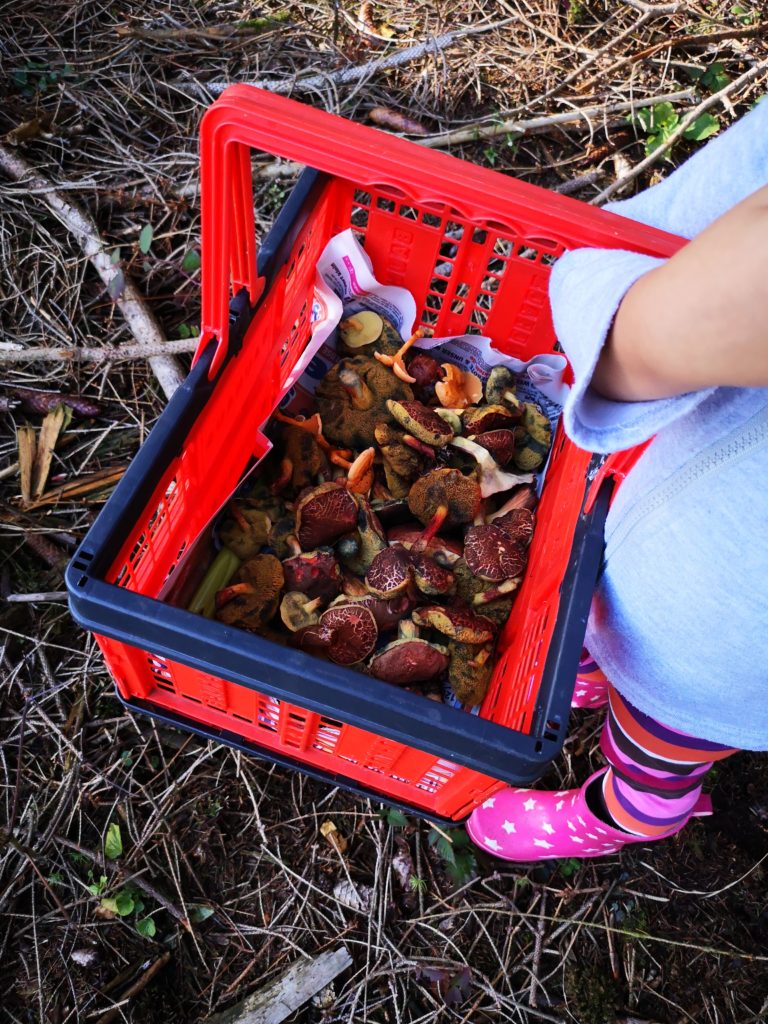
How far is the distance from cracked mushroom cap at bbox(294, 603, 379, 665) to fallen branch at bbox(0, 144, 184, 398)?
35.6 inches

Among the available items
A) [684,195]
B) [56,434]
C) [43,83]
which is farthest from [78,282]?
[684,195]

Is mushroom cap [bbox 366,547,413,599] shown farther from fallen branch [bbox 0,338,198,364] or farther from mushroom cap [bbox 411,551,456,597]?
fallen branch [bbox 0,338,198,364]

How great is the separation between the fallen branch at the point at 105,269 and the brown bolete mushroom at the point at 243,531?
64 cm

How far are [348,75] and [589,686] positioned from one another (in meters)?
2.04

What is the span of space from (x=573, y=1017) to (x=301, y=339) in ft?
5.12

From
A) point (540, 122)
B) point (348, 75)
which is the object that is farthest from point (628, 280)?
point (348, 75)

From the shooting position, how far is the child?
0.69 m

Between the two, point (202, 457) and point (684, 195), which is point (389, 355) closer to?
point (202, 457)

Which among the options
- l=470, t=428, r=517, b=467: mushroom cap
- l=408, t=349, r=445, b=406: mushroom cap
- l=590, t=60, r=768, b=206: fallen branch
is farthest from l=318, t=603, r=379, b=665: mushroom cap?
l=590, t=60, r=768, b=206: fallen branch

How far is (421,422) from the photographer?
159cm

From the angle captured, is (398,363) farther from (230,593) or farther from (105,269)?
(105,269)

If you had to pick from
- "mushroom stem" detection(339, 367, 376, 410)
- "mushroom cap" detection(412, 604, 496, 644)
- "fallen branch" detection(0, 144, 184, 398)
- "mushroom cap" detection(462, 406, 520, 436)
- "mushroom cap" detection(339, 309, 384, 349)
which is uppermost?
"mushroom cap" detection(339, 309, 384, 349)

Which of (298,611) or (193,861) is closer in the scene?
(298,611)

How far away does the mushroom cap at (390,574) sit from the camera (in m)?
1.43
